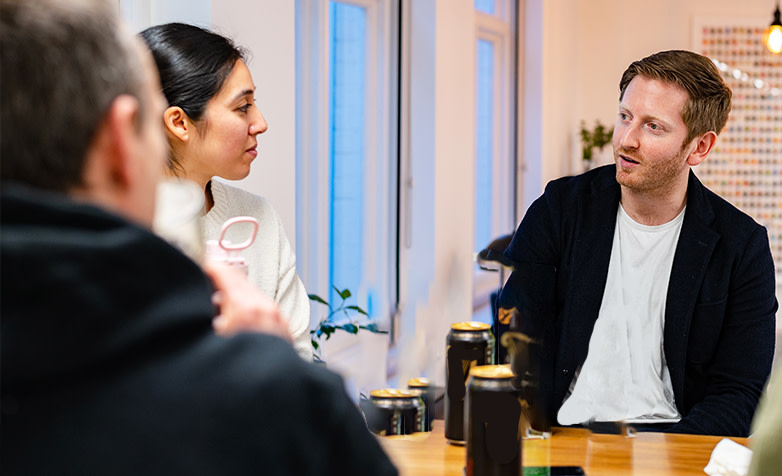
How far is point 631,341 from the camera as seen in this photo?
7.52 feet

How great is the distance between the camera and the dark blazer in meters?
2.22

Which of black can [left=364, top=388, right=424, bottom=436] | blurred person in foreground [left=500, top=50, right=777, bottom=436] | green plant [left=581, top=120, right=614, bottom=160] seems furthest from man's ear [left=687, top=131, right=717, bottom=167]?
green plant [left=581, top=120, right=614, bottom=160]

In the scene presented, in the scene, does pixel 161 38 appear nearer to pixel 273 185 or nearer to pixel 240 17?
pixel 240 17

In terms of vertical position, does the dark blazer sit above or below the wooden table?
above

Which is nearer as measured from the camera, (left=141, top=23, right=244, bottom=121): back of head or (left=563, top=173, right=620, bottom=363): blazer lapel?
(left=141, top=23, right=244, bottom=121): back of head

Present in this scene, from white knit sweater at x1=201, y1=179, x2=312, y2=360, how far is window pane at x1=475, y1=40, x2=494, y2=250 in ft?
12.7

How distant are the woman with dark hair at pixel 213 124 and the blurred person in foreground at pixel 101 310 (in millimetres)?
1338

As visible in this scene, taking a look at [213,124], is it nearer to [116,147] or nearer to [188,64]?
[188,64]

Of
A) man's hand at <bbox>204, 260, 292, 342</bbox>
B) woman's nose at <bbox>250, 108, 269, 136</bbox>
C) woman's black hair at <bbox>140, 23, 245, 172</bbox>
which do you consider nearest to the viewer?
man's hand at <bbox>204, 260, 292, 342</bbox>

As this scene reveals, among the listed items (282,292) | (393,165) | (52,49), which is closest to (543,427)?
(282,292)

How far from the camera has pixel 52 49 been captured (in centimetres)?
64

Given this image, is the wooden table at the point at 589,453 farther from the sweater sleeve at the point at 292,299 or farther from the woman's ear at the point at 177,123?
the woman's ear at the point at 177,123

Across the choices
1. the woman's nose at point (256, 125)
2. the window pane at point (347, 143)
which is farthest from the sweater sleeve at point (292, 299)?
the window pane at point (347, 143)

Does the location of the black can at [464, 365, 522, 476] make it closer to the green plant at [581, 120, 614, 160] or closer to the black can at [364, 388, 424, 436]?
the black can at [364, 388, 424, 436]
